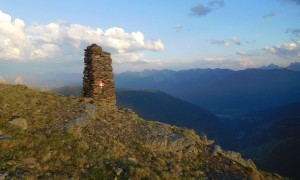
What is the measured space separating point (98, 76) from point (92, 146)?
1205 cm

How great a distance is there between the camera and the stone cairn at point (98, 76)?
31.7 meters

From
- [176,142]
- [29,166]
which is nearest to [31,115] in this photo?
[29,166]

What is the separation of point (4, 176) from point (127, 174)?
6508 millimetres

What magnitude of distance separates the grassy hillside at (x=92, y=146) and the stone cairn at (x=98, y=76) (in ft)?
10.5

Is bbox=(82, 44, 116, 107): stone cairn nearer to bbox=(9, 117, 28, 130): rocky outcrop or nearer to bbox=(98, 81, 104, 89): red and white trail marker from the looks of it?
bbox=(98, 81, 104, 89): red and white trail marker

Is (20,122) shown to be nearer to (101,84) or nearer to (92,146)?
(92,146)

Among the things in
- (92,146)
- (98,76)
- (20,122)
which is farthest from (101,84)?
(92,146)

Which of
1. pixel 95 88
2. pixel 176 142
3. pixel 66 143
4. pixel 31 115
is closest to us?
pixel 66 143

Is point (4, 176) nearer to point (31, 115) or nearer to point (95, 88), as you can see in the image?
point (31, 115)

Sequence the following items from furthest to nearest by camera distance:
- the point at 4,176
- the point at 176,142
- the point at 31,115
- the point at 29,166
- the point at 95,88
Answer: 1. the point at 95,88
2. the point at 176,142
3. the point at 31,115
4. the point at 29,166
5. the point at 4,176

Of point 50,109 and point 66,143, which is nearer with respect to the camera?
point 66,143

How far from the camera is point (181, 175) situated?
810 inches

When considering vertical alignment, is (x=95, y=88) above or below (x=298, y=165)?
above

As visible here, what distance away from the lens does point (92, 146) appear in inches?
829
